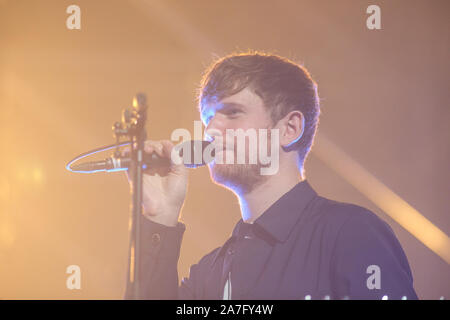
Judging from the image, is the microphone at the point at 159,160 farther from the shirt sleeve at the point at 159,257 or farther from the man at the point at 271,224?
the shirt sleeve at the point at 159,257

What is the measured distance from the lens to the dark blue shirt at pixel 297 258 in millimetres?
1301

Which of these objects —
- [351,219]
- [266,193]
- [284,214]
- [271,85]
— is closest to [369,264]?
[351,219]

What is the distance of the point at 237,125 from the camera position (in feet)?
5.60

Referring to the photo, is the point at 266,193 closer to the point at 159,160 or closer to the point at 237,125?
the point at 237,125

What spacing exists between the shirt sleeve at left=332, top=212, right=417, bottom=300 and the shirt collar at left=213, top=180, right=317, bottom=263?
0.22 meters

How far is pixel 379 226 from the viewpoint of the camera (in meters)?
1.39

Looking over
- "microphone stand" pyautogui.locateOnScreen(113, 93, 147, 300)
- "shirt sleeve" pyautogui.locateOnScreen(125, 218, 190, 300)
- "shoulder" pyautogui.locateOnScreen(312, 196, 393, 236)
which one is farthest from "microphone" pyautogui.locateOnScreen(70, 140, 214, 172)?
"shoulder" pyautogui.locateOnScreen(312, 196, 393, 236)

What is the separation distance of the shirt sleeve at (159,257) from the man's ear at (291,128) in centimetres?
55

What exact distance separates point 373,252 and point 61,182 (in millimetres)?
3097

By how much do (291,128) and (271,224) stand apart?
43 centimetres

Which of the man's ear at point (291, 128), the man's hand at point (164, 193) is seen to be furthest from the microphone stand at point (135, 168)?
the man's ear at point (291, 128)
